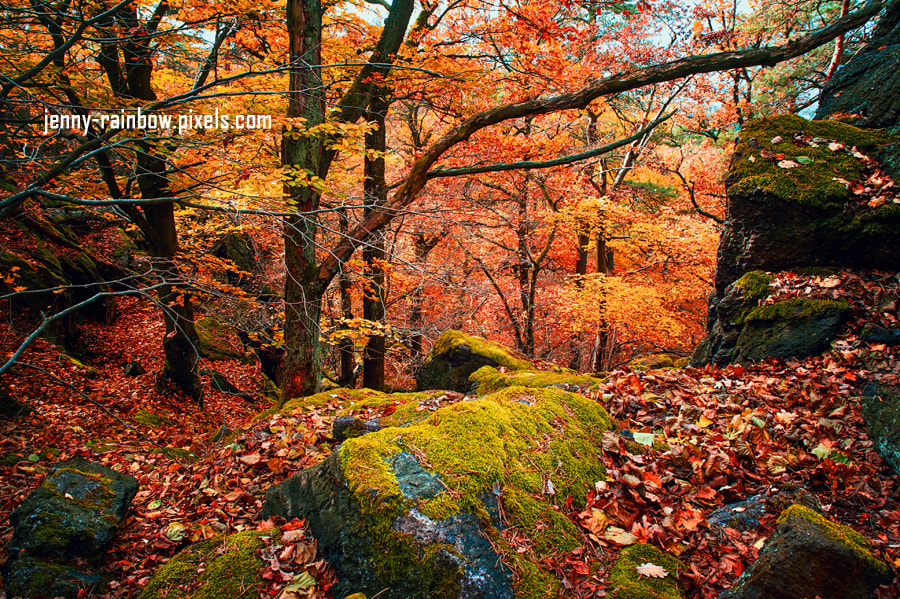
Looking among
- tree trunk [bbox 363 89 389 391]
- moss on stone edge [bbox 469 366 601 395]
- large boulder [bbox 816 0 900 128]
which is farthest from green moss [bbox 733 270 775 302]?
tree trunk [bbox 363 89 389 391]

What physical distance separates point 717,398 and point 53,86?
7.84 m

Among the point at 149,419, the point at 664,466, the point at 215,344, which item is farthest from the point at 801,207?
the point at 215,344

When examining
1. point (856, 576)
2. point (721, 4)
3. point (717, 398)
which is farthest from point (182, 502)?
point (721, 4)

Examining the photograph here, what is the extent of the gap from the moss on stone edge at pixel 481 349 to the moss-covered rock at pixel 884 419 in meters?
4.68

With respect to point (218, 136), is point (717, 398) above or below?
below

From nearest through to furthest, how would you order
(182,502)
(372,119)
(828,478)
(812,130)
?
(828,478), (182,502), (812,130), (372,119)

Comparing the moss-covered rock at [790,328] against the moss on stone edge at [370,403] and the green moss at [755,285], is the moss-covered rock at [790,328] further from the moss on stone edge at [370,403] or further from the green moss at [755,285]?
the moss on stone edge at [370,403]

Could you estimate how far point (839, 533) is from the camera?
196cm

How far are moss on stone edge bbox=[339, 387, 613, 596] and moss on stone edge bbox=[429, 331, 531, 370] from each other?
4346 millimetres

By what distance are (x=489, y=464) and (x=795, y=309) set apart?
4272mm

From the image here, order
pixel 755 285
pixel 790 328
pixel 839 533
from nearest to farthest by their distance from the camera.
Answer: pixel 839 533
pixel 790 328
pixel 755 285

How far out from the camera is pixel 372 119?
→ 7879 mm

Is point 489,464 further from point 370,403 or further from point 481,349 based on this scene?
point 481,349

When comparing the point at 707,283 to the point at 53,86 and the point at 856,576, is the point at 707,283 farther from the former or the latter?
the point at 53,86
